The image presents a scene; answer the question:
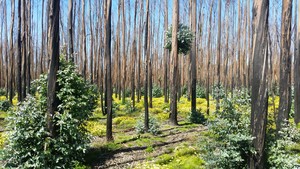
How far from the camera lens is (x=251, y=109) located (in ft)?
16.8

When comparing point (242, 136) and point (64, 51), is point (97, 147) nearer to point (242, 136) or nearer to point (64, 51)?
point (64, 51)

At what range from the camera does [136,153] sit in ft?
28.9

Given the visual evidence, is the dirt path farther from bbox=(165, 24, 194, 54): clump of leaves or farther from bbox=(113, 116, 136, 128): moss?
bbox=(165, 24, 194, 54): clump of leaves

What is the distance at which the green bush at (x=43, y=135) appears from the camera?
5.90 metres

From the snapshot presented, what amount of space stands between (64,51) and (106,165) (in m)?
3.34

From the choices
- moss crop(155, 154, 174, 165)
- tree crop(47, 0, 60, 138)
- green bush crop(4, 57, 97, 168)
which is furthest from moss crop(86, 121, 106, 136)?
tree crop(47, 0, 60, 138)

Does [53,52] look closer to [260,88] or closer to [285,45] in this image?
[260,88]

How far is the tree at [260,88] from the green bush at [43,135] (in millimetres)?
3491

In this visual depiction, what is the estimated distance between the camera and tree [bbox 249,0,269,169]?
500cm

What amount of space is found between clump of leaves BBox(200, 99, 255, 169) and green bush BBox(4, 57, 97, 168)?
8.96 ft

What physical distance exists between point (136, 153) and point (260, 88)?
16.1 feet

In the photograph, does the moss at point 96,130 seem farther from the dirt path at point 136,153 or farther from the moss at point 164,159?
the moss at point 164,159

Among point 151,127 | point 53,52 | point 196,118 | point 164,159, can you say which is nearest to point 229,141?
point 164,159

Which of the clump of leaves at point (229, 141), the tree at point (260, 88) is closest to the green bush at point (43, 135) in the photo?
the clump of leaves at point (229, 141)
